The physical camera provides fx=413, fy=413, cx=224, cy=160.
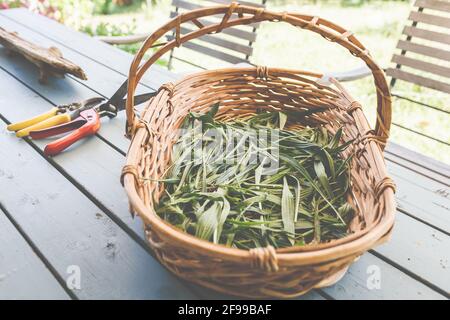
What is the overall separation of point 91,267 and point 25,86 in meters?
0.79

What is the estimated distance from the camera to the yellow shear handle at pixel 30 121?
3.14 feet

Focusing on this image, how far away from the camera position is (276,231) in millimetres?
647

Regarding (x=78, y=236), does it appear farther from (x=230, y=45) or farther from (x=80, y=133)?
(x=230, y=45)

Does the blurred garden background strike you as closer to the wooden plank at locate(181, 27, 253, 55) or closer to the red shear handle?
the wooden plank at locate(181, 27, 253, 55)

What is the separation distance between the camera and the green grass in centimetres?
238

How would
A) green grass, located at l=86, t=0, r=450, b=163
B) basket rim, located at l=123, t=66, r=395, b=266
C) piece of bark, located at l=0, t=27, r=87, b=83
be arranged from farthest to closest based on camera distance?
green grass, located at l=86, t=0, r=450, b=163, piece of bark, located at l=0, t=27, r=87, b=83, basket rim, located at l=123, t=66, r=395, b=266

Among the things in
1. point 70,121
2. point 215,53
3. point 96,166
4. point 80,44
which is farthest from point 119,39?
point 96,166

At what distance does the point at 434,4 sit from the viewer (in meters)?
1.66

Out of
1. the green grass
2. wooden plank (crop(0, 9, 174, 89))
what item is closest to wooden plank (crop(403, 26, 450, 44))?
the green grass

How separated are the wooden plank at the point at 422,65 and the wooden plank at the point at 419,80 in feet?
0.11

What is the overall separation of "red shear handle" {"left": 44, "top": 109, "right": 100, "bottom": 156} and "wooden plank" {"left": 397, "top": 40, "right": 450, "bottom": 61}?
1.36 m

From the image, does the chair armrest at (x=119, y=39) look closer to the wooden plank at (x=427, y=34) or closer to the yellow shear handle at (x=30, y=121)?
the yellow shear handle at (x=30, y=121)

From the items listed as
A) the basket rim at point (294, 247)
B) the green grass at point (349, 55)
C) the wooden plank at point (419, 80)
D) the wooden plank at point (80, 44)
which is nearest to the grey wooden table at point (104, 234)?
the basket rim at point (294, 247)
